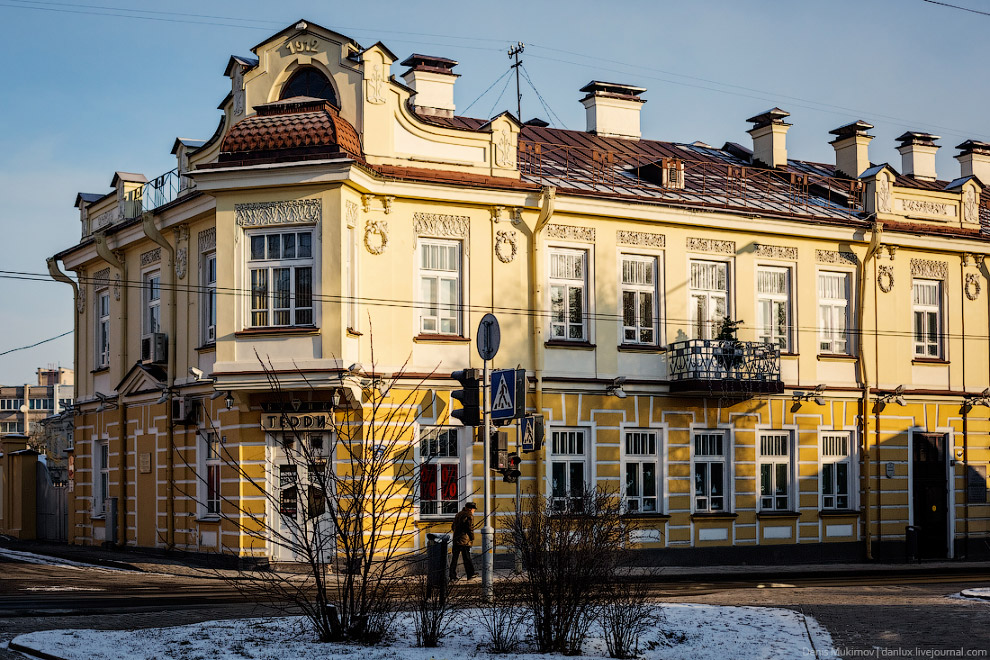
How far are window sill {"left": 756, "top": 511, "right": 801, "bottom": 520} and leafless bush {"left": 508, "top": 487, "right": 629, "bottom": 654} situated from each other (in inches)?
632

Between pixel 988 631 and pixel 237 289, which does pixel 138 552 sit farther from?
pixel 988 631

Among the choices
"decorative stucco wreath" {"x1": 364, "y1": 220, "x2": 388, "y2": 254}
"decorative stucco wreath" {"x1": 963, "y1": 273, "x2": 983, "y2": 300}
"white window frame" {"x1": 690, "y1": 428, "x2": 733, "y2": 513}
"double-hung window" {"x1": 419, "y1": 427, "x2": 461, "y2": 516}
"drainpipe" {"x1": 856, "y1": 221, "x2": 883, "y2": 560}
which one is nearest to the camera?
"decorative stucco wreath" {"x1": 364, "y1": 220, "x2": 388, "y2": 254}

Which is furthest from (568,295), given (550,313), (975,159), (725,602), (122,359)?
(975,159)

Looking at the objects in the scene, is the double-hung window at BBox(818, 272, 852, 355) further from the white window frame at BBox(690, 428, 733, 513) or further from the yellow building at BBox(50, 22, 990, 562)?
the white window frame at BBox(690, 428, 733, 513)

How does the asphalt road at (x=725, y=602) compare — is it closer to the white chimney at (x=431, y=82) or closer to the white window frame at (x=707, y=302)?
the white window frame at (x=707, y=302)

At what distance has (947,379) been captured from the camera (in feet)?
100

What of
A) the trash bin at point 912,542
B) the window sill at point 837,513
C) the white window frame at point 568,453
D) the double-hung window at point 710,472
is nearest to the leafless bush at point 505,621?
the white window frame at point 568,453

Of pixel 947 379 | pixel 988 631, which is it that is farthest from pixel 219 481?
pixel 947 379

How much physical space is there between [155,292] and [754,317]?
45.7ft

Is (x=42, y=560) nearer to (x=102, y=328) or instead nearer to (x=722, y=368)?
(x=102, y=328)

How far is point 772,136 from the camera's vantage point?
33500 mm

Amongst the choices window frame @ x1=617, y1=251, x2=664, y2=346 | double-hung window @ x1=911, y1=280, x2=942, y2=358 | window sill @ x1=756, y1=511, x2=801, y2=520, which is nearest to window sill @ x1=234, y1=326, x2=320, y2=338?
window frame @ x1=617, y1=251, x2=664, y2=346

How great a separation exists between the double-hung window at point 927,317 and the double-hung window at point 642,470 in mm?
8141

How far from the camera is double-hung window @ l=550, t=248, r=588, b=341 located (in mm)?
26031
